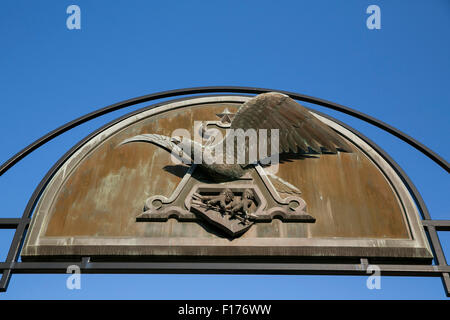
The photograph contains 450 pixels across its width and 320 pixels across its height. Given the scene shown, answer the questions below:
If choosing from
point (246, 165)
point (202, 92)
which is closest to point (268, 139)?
point (246, 165)

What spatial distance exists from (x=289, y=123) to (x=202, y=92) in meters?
2.02

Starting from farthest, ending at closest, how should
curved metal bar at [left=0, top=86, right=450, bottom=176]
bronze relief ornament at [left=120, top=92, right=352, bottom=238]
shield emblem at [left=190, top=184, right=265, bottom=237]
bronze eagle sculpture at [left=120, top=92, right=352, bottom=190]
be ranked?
curved metal bar at [left=0, top=86, right=450, bottom=176] → bronze eagle sculpture at [left=120, top=92, right=352, bottom=190] → bronze relief ornament at [left=120, top=92, right=352, bottom=238] → shield emblem at [left=190, top=184, right=265, bottom=237]

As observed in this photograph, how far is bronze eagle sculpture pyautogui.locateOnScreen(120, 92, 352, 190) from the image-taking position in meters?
6.72

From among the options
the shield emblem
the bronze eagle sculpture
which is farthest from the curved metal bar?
the shield emblem

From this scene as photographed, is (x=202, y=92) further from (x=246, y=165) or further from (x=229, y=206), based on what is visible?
(x=229, y=206)

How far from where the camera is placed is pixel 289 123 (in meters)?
7.04

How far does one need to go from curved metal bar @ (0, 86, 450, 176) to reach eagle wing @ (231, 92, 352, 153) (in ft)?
2.91

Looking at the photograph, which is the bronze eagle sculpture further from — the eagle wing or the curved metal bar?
the curved metal bar

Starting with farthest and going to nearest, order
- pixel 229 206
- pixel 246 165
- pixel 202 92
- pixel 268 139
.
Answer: pixel 202 92 < pixel 268 139 < pixel 246 165 < pixel 229 206

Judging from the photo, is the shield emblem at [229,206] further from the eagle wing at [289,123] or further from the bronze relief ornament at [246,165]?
the eagle wing at [289,123]

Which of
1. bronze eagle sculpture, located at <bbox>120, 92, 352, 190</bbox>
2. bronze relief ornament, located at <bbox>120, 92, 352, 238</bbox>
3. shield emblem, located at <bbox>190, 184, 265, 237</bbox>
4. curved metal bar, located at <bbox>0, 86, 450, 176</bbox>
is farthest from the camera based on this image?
curved metal bar, located at <bbox>0, 86, 450, 176</bbox>
